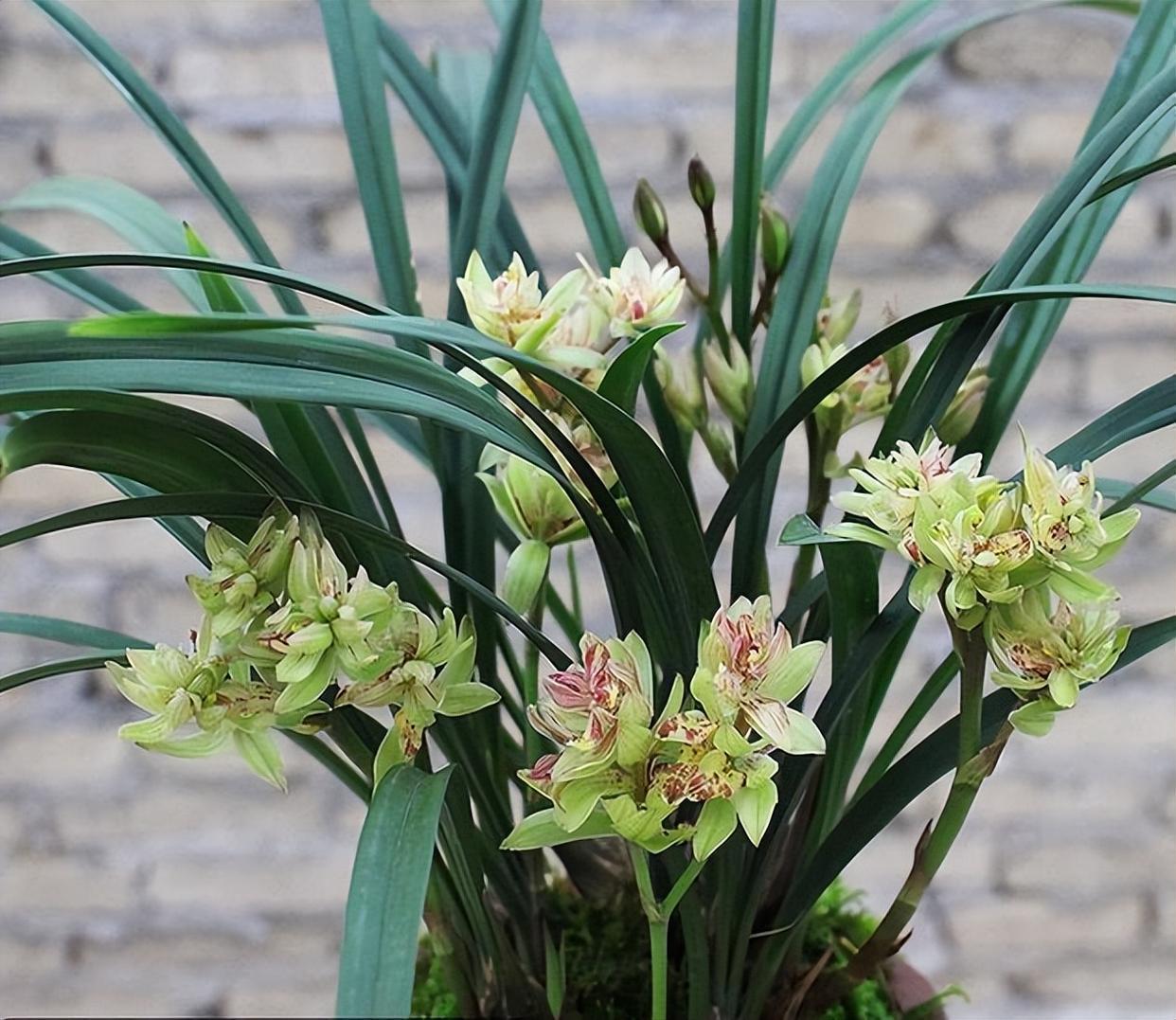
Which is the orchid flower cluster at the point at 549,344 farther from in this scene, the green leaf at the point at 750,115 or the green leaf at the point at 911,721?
the green leaf at the point at 911,721

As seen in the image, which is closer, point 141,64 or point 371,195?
point 371,195

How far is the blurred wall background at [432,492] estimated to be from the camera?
893 mm

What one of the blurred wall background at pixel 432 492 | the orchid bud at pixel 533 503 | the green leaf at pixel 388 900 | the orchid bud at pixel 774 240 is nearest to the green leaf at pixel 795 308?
the orchid bud at pixel 774 240

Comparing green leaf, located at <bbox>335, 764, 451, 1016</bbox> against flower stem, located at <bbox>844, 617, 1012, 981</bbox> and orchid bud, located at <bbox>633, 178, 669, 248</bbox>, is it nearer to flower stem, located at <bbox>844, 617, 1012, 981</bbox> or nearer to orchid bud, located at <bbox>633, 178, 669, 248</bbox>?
flower stem, located at <bbox>844, 617, 1012, 981</bbox>

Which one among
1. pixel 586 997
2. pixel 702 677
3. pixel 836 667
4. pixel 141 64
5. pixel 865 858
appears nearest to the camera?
pixel 702 677

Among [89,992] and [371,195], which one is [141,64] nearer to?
[371,195]

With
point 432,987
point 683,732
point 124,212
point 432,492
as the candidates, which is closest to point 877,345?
point 683,732

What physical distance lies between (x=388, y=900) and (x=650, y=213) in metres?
0.38

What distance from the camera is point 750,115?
49 centimetres

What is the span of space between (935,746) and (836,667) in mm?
53

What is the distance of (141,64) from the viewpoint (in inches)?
35.4

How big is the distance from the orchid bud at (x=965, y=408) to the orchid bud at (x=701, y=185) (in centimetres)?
15

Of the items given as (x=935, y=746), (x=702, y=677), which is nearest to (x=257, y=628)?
(x=702, y=677)

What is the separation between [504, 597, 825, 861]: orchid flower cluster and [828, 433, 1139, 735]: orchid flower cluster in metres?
0.06
